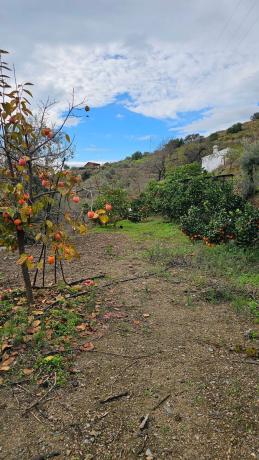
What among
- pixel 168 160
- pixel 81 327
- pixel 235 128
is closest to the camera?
pixel 81 327

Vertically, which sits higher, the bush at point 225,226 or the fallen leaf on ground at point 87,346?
the bush at point 225,226

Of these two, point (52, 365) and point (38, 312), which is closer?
point (52, 365)

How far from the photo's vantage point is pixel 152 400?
2.33m

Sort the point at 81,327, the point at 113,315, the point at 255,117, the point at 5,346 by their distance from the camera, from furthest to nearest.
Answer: the point at 255,117
the point at 113,315
the point at 81,327
the point at 5,346

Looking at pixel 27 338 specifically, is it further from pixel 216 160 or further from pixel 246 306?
pixel 216 160

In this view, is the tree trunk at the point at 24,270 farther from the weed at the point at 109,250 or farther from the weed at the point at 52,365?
the weed at the point at 109,250

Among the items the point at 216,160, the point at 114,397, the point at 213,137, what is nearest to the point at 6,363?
the point at 114,397

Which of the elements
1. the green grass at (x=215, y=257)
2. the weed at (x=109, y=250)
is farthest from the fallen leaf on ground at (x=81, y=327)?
the weed at (x=109, y=250)

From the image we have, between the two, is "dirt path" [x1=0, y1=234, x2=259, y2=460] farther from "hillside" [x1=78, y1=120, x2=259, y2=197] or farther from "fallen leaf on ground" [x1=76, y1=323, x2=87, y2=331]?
"hillside" [x1=78, y1=120, x2=259, y2=197]

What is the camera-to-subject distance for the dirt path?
196cm

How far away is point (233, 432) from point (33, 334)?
189cm

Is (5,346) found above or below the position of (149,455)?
above

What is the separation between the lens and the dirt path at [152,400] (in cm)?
196

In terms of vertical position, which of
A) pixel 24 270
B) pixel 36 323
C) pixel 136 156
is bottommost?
pixel 36 323
